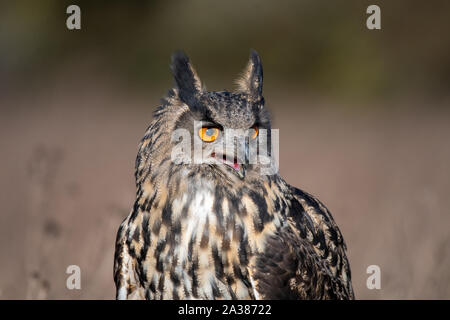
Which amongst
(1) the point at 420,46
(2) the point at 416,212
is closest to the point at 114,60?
(1) the point at 420,46

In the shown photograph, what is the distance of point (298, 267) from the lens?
3143 millimetres

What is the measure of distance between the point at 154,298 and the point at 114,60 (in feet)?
50.0

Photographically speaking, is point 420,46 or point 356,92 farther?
point 420,46

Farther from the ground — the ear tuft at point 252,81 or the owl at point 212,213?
the ear tuft at point 252,81

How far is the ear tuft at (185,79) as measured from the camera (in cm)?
319

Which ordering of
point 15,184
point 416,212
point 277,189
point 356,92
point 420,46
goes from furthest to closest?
point 420,46
point 356,92
point 15,184
point 416,212
point 277,189

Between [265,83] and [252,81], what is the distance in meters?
13.6

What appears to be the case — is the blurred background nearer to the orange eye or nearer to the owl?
the owl

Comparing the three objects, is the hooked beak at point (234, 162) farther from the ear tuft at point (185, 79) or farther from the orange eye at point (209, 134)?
the ear tuft at point (185, 79)

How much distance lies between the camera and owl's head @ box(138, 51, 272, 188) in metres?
3.05

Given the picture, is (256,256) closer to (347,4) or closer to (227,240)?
(227,240)

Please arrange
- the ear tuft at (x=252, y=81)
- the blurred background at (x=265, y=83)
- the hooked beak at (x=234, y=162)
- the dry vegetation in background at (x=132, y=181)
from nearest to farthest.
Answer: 1. the hooked beak at (x=234, y=162)
2. the ear tuft at (x=252, y=81)
3. the dry vegetation in background at (x=132, y=181)
4. the blurred background at (x=265, y=83)

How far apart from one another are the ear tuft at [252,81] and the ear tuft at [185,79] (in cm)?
27

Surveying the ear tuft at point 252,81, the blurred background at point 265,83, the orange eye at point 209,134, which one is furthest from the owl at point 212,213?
the blurred background at point 265,83
